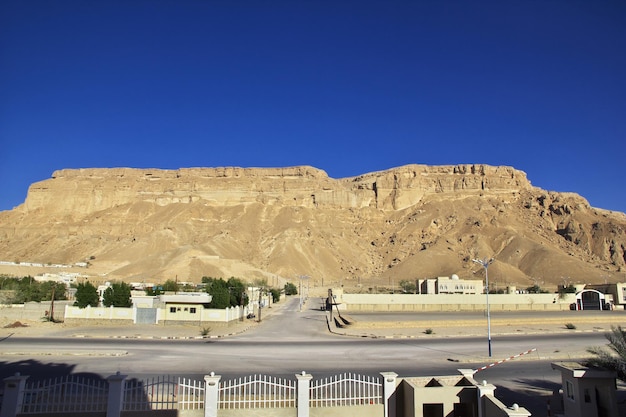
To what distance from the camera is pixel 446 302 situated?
5772 centimetres

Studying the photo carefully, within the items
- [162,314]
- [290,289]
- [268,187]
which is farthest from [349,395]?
[268,187]

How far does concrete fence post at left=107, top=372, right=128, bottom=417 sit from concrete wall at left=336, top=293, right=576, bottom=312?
48776 millimetres

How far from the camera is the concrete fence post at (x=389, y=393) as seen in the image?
9.76 metres

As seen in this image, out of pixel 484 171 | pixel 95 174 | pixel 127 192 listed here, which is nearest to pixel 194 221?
pixel 127 192

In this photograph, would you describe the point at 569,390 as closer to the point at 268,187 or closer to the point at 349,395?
the point at 349,395

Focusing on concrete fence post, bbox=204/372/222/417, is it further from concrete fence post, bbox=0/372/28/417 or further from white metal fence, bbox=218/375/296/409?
concrete fence post, bbox=0/372/28/417

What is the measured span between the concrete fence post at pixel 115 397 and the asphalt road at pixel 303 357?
7024mm

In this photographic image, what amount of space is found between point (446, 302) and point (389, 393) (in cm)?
5086

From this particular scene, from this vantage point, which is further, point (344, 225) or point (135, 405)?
point (344, 225)

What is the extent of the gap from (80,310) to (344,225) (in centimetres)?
11834

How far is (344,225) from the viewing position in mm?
152875

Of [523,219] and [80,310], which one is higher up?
[523,219]

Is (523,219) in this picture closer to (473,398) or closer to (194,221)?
(194,221)

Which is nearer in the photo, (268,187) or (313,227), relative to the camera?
(313,227)
